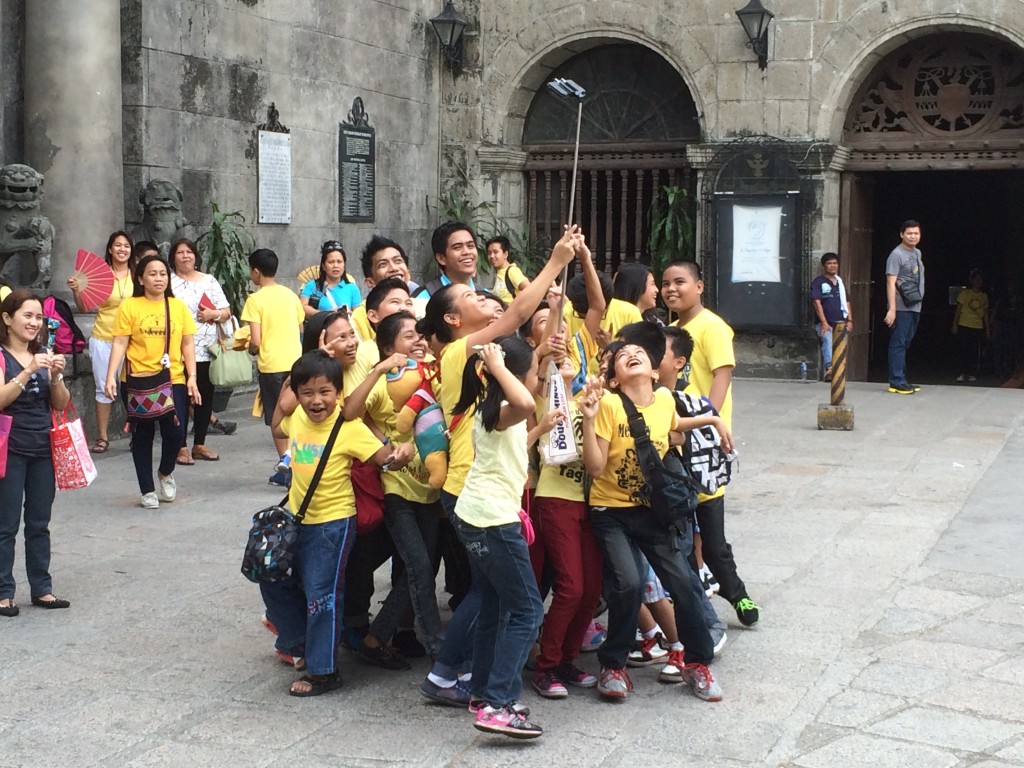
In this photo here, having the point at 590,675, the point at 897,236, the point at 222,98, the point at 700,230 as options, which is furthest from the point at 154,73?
the point at 897,236

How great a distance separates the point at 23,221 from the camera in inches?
409

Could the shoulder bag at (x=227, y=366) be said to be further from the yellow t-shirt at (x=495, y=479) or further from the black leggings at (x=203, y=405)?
the yellow t-shirt at (x=495, y=479)

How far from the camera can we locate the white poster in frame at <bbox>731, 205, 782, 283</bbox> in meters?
15.2

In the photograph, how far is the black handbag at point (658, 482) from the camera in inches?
197

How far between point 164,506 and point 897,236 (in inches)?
683

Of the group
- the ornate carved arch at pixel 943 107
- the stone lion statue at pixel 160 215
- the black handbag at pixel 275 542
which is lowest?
the black handbag at pixel 275 542

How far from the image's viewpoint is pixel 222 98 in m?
12.8

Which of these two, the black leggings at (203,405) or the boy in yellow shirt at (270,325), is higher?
the boy in yellow shirt at (270,325)

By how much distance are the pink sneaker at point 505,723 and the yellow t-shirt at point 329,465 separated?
973 millimetres

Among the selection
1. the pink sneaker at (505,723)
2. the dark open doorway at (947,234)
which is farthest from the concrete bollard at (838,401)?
the dark open doorway at (947,234)

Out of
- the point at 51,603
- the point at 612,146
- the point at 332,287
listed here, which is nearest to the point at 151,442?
the point at 332,287

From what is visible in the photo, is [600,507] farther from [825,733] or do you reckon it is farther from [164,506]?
[164,506]

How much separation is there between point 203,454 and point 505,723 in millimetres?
6103

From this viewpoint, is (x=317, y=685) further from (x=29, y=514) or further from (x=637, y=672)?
(x=29, y=514)
